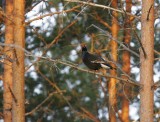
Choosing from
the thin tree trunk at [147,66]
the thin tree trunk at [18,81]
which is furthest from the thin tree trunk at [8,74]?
the thin tree trunk at [147,66]

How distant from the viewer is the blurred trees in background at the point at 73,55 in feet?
29.2

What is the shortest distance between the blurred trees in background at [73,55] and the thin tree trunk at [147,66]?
0.01 metres

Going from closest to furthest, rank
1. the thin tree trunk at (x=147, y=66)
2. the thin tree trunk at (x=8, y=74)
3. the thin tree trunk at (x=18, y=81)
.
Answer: the thin tree trunk at (x=147, y=66) → the thin tree trunk at (x=18, y=81) → the thin tree trunk at (x=8, y=74)

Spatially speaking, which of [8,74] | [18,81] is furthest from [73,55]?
[18,81]

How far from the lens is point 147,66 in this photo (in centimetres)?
662

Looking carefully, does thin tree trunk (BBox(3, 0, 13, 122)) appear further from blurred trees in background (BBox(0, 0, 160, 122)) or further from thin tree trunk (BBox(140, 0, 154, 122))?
thin tree trunk (BBox(140, 0, 154, 122))

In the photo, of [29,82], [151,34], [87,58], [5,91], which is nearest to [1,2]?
[5,91]

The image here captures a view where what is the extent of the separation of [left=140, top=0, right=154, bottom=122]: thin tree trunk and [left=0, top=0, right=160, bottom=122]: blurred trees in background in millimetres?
15

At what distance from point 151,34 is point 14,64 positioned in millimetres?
2736

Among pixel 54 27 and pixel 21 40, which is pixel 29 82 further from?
pixel 21 40

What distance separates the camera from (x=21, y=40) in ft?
28.9

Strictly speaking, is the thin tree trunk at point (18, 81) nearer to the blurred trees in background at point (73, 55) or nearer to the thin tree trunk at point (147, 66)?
the blurred trees in background at point (73, 55)

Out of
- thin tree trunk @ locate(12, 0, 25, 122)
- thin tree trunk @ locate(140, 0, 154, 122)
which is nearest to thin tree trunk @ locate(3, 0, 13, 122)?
thin tree trunk @ locate(12, 0, 25, 122)

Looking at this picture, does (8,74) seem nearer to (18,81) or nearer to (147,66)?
(18,81)
